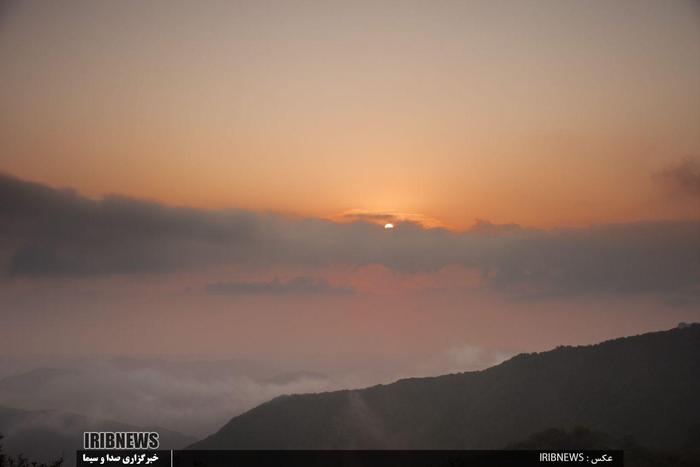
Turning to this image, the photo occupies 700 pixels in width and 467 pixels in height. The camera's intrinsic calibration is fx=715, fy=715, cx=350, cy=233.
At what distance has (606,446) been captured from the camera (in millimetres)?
148500

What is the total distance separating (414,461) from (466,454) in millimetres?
15315

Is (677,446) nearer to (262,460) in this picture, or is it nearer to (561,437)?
(561,437)

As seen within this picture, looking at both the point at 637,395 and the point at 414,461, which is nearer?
the point at 414,461

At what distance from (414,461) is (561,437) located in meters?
37.5

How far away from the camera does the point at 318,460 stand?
197875 mm

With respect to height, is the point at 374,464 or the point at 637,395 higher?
the point at 637,395

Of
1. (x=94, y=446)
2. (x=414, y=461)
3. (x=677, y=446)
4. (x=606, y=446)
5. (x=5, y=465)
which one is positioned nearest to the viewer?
(x=5, y=465)

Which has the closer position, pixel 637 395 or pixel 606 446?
pixel 606 446

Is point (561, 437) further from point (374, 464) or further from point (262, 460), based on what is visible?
point (262, 460)

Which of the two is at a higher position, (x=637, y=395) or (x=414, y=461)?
(x=637, y=395)

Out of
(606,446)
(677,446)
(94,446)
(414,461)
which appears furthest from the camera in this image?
(414,461)

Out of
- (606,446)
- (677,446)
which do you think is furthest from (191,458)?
(677,446)

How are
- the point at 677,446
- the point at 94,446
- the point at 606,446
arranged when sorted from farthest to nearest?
the point at 677,446, the point at 606,446, the point at 94,446

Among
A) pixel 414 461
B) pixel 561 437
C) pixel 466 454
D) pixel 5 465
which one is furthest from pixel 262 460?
pixel 5 465
